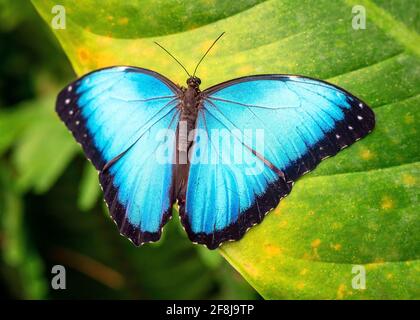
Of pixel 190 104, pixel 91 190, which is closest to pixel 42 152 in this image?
pixel 91 190

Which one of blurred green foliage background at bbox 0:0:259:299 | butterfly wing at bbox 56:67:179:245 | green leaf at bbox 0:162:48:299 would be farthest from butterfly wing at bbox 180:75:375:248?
green leaf at bbox 0:162:48:299

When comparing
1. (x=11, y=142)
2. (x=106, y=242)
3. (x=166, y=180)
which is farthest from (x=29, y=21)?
(x=166, y=180)

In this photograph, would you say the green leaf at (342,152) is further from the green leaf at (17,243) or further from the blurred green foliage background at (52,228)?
the green leaf at (17,243)

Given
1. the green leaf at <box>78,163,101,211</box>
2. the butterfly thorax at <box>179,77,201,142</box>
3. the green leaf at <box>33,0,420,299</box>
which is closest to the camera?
the green leaf at <box>33,0,420,299</box>

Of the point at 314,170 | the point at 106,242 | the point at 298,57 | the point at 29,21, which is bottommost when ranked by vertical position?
the point at 106,242

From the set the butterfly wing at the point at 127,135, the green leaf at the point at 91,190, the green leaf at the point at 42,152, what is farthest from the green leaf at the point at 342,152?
the green leaf at the point at 42,152

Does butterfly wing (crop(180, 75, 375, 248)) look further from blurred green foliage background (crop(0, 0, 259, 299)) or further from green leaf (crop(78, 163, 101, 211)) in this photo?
blurred green foliage background (crop(0, 0, 259, 299))

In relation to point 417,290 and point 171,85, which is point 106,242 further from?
point 417,290
